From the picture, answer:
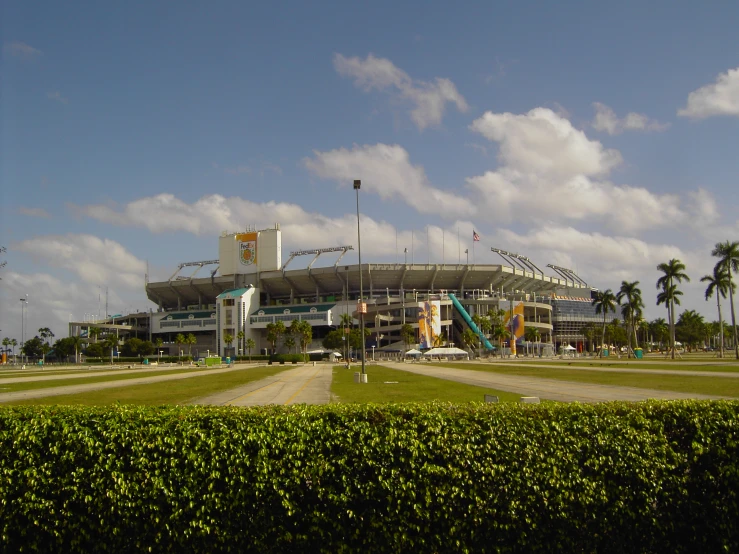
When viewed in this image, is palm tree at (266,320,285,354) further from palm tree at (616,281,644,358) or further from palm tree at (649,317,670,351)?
palm tree at (649,317,670,351)

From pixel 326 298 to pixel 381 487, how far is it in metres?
160

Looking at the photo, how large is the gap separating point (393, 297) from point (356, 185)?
111 meters

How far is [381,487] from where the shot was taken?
786 centimetres

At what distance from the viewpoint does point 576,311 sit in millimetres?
187250

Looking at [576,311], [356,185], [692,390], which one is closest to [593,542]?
[692,390]

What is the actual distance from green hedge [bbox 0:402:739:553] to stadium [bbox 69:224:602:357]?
13485 centimetres

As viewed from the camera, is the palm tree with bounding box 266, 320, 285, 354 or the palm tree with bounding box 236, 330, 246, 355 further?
the palm tree with bounding box 236, 330, 246, 355

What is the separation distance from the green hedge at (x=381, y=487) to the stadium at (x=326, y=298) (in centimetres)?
13485

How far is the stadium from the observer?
506 feet

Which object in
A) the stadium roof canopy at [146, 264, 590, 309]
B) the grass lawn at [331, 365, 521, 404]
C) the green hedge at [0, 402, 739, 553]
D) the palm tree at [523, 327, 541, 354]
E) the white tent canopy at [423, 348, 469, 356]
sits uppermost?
the stadium roof canopy at [146, 264, 590, 309]

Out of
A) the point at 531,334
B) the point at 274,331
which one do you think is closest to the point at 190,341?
the point at 274,331

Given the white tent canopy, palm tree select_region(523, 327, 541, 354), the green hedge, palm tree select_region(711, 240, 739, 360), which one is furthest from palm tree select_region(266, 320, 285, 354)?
the green hedge

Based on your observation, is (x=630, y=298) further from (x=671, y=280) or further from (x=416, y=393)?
(x=416, y=393)

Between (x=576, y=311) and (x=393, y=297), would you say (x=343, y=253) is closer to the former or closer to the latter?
(x=393, y=297)
